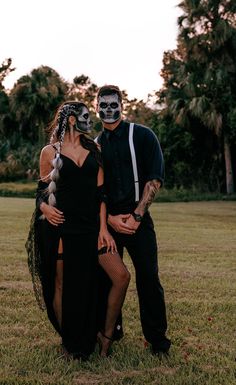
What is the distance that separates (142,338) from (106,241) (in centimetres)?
119

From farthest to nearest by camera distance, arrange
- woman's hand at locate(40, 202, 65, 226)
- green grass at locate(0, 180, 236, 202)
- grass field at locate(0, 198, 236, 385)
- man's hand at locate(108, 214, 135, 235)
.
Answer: green grass at locate(0, 180, 236, 202), man's hand at locate(108, 214, 135, 235), woman's hand at locate(40, 202, 65, 226), grass field at locate(0, 198, 236, 385)

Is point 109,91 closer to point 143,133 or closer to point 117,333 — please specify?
point 143,133

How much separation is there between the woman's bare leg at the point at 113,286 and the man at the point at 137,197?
0.13m

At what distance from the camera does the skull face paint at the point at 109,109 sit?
15.8ft

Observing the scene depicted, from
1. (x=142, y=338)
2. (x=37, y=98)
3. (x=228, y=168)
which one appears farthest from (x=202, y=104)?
(x=142, y=338)

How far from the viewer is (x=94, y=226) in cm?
464

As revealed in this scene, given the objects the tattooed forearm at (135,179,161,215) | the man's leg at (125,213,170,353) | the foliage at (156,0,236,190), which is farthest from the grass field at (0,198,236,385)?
the foliage at (156,0,236,190)

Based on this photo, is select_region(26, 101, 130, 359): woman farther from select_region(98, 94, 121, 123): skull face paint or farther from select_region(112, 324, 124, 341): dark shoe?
select_region(112, 324, 124, 341): dark shoe

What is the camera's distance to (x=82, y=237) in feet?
15.1

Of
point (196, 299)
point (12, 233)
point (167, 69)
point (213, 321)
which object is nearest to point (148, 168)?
point (213, 321)

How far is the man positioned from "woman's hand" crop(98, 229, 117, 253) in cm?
10

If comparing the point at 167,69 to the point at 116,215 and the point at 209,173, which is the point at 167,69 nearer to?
the point at 209,173

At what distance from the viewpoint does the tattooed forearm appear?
4.66 metres

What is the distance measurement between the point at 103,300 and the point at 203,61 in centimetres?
3805
